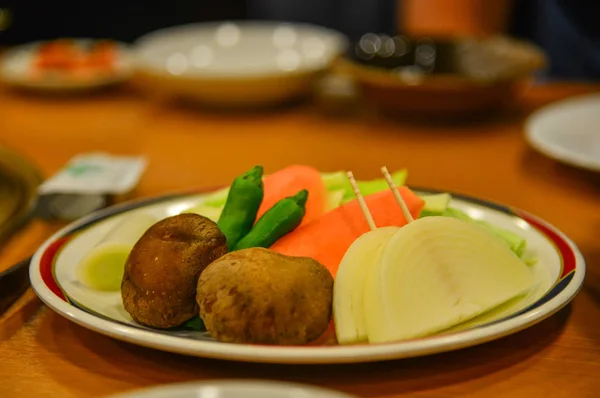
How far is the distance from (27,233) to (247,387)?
0.65 metres

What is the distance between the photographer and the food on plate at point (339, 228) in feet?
2.46

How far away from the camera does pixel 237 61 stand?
193 cm

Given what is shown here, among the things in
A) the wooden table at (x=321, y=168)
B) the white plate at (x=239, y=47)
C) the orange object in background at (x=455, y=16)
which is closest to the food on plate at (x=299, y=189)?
the wooden table at (x=321, y=168)

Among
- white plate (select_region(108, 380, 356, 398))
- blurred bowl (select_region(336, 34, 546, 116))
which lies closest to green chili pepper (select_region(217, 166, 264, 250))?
white plate (select_region(108, 380, 356, 398))

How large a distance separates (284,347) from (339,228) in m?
0.21

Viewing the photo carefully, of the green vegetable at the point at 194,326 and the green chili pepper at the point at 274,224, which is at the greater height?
the green chili pepper at the point at 274,224

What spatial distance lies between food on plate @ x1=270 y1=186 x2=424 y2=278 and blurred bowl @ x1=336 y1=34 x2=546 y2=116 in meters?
0.72

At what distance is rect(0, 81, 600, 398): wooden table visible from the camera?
65 cm

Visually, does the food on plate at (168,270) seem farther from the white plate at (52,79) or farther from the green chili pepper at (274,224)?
the white plate at (52,79)

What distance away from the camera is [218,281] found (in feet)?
2.09

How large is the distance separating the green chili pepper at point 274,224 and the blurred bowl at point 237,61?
867mm

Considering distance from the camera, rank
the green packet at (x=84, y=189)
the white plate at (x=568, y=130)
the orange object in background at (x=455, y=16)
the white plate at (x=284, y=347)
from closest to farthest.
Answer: the white plate at (x=284, y=347) → the green packet at (x=84, y=189) → the white plate at (x=568, y=130) → the orange object in background at (x=455, y=16)

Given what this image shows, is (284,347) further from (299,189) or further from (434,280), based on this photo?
(299,189)

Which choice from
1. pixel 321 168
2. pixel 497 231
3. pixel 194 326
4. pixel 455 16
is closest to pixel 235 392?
pixel 194 326
